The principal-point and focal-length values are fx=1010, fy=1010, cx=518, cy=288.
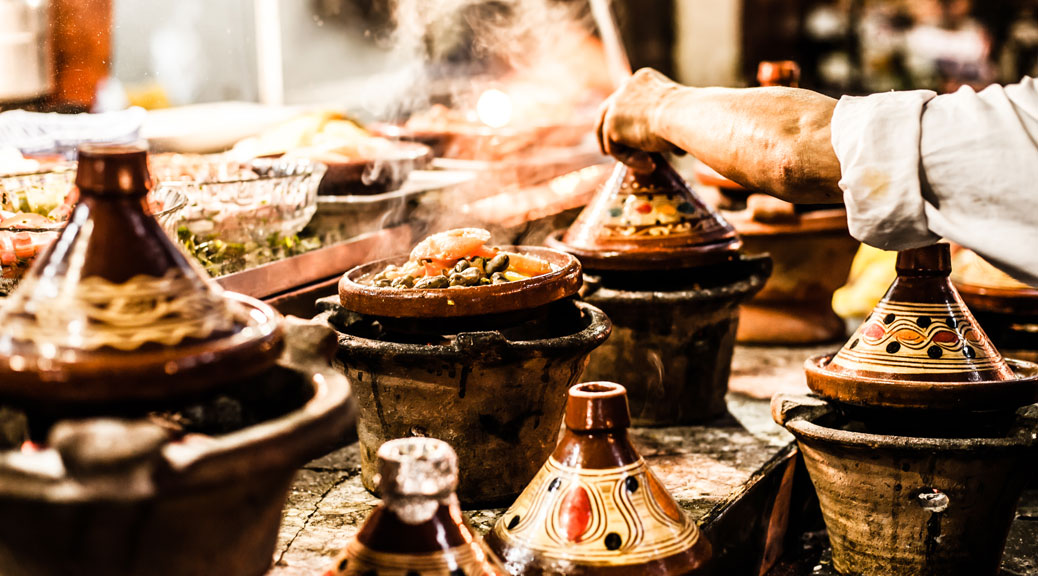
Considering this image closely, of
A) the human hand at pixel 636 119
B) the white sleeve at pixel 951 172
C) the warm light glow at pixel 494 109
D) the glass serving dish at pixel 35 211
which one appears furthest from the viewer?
the warm light glow at pixel 494 109

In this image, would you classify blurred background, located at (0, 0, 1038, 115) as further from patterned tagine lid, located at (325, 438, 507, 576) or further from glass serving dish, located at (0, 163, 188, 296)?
patterned tagine lid, located at (325, 438, 507, 576)

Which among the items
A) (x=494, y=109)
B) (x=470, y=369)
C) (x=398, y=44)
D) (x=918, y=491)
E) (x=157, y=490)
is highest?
(x=398, y=44)

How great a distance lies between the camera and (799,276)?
413 centimetres

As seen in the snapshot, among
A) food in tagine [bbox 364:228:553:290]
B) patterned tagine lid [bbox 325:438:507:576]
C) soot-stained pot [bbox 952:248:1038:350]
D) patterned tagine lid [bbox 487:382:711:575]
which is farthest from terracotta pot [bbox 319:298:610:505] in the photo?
soot-stained pot [bbox 952:248:1038:350]

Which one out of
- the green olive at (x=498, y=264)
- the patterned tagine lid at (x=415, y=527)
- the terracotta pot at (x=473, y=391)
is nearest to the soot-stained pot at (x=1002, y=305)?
the terracotta pot at (x=473, y=391)

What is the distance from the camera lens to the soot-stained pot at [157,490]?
1.22 metres

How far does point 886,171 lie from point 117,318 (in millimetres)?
1345

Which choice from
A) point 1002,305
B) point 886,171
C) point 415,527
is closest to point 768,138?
point 886,171

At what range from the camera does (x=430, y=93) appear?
630cm

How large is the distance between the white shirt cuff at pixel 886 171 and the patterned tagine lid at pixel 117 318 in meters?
1.12

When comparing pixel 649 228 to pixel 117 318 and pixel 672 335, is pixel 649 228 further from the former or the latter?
pixel 117 318

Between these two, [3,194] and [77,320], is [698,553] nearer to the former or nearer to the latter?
[77,320]

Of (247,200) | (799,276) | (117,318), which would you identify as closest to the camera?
(117,318)

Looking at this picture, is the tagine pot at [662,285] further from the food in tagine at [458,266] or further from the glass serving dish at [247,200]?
the glass serving dish at [247,200]
